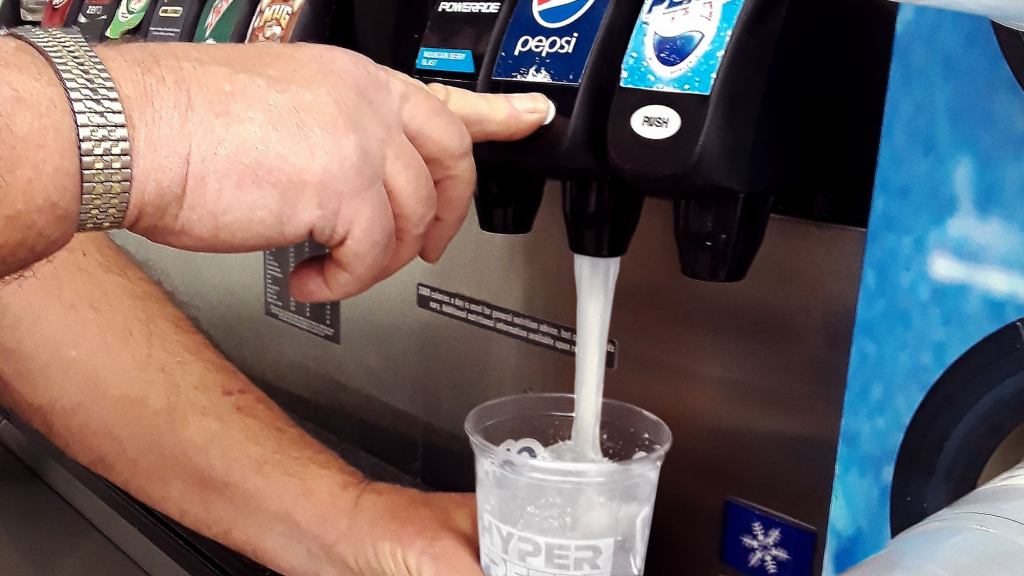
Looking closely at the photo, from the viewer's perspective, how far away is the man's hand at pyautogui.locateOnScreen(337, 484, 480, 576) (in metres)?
0.67

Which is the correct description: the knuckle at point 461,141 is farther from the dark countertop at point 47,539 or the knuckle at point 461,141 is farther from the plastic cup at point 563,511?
the dark countertop at point 47,539

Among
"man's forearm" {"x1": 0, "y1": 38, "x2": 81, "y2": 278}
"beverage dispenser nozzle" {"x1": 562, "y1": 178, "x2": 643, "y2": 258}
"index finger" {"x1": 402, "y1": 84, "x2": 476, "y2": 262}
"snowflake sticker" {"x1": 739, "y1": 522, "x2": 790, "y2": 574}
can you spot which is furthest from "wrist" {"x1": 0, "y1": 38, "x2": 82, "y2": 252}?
"snowflake sticker" {"x1": 739, "y1": 522, "x2": 790, "y2": 574}

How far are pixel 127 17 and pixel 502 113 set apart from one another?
21.2 inches

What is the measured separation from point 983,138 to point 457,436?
0.53 meters

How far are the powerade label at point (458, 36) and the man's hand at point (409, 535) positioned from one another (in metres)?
0.37

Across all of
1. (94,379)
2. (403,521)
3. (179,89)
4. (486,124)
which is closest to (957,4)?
(486,124)

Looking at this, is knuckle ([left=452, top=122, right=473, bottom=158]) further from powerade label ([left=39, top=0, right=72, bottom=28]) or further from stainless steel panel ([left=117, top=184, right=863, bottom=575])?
powerade label ([left=39, top=0, right=72, bottom=28])

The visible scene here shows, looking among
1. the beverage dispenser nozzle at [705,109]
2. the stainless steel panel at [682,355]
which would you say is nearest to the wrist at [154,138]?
the beverage dispenser nozzle at [705,109]

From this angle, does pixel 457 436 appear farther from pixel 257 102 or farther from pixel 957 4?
pixel 957 4

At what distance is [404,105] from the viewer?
48 centimetres

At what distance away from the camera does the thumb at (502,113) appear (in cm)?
47

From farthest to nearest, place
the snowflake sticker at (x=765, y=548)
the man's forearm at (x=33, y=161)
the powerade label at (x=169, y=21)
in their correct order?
the powerade label at (x=169, y=21) → the snowflake sticker at (x=765, y=548) → the man's forearm at (x=33, y=161)

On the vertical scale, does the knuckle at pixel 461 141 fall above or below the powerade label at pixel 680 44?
below

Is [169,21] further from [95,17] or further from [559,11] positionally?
[559,11]
